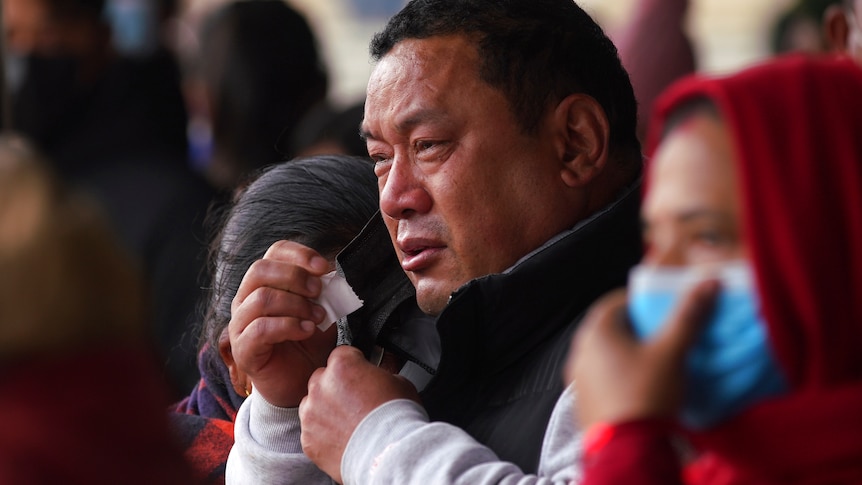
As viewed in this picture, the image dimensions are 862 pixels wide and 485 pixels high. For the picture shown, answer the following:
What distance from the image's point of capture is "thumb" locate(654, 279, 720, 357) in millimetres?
1453

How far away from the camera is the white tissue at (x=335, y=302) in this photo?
247 cm

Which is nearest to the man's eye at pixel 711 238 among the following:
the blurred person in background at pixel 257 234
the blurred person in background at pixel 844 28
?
the blurred person in background at pixel 257 234

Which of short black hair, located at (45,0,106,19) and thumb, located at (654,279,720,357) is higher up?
thumb, located at (654,279,720,357)

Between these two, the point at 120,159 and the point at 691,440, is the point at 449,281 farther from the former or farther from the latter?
the point at 120,159

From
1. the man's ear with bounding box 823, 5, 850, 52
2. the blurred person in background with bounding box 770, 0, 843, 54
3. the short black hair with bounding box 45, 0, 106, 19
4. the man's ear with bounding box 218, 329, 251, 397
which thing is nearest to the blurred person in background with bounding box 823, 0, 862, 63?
the man's ear with bounding box 823, 5, 850, 52

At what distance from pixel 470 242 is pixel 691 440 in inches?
37.6

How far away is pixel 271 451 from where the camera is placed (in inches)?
95.1

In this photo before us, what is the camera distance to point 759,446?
4.75ft

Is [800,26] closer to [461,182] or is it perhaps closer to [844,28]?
[844,28]

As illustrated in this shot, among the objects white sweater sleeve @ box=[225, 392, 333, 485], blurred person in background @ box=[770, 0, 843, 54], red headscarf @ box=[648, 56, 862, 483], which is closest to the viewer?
red headscarf @ box=[648, 56, 862, 483]

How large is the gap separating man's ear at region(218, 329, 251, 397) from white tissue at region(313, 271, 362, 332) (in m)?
0.32

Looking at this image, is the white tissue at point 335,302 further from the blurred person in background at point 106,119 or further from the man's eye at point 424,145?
the blurred person in background at point 106,119

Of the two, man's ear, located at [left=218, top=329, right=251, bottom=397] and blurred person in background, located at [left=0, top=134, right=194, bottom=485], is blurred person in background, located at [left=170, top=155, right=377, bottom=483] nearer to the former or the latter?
man's ear, located at [left=218, top=329, right=251, bottom=397]

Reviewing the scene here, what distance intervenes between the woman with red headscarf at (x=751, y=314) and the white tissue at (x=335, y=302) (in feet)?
3.19
